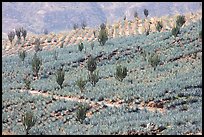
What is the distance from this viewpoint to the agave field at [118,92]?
23641 mm

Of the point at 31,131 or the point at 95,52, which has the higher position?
the point at 95,52

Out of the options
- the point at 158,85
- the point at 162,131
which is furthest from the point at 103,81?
the point at 162,131

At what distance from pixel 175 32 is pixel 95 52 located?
9.18 meters

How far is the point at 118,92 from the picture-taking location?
31.1 metres

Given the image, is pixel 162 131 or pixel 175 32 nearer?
pixel 162 131

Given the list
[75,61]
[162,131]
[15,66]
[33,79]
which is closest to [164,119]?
[162,131]

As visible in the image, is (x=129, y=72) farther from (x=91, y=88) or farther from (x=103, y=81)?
(x=91, y=88)

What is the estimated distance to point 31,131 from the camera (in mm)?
25016

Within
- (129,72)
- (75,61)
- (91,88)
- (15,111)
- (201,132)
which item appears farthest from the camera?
(75,61)

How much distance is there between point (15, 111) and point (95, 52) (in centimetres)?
1773

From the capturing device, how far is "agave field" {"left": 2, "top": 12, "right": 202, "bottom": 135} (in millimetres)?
23641

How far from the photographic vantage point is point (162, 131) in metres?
21.4

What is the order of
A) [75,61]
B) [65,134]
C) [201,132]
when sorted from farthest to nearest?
1. [75,61]
2. [65,134]
3. [201,132]

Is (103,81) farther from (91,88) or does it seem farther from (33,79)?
(33,79)
